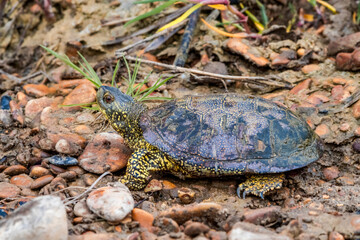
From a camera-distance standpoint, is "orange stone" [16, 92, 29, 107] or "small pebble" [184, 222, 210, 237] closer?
"small pebble" [184, 222, 210, 237]

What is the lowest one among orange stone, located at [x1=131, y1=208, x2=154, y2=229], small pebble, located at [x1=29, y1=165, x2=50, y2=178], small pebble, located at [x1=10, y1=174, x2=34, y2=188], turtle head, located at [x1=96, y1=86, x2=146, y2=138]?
orange stone, located at [x1=131, y1=208, x2=154, y2=229]

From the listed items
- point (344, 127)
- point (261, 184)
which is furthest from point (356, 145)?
point (261, 184)

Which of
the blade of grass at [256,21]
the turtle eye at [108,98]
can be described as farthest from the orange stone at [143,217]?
the blade of grass at [256,21]

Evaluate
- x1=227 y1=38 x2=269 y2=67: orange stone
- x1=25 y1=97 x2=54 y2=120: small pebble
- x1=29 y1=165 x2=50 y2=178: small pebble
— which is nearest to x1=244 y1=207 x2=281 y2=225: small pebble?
x1=29 y1=165 x2=50 y2=178: small pebble

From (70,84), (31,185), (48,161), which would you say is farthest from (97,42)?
(31,185)

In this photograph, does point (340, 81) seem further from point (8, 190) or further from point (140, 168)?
point (8, 190)

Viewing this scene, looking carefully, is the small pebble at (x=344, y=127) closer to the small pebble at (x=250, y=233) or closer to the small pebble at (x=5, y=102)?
the small pebble at (x=250, y=233)

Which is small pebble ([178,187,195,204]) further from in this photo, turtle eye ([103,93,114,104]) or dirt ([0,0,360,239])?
turtle eye ([103,93,114,104])
